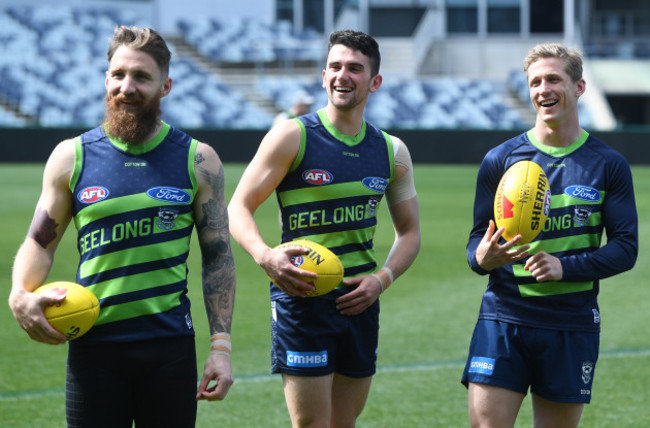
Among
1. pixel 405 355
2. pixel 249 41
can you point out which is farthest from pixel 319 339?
pixel 249 41

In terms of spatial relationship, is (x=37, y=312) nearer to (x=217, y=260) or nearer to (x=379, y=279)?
(x=217, y=260)

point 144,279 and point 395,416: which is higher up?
point 144,279

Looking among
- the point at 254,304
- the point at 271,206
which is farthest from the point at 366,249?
the point at 271,206

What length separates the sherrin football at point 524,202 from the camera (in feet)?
13.2

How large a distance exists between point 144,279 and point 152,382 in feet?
1.23

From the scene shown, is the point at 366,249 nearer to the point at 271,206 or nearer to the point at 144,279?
the point at 144,279

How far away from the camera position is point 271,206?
19422 mm

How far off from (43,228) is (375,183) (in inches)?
60.4

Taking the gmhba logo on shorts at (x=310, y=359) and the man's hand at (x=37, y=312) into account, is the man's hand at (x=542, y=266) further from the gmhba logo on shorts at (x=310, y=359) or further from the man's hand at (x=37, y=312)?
the man's hand at (x=37, y=312)

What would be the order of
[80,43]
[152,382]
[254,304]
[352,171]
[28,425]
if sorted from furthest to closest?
[80,43], [254,304], [28,425], [352,171], [152,382]

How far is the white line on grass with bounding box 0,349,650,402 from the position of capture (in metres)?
6.64

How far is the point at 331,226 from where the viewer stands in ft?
14.3

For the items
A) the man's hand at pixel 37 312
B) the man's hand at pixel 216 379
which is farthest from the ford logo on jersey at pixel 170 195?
the man's hand at pixel 216 379

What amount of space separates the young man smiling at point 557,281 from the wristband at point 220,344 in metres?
1.15
